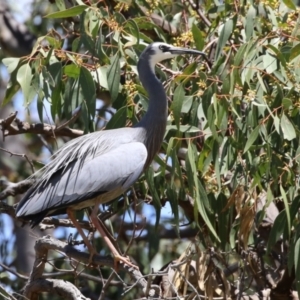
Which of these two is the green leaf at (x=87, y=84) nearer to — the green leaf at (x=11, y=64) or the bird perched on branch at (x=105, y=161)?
the bird perched on branch at (x=105, y=161)

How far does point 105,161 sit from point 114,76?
45 cm

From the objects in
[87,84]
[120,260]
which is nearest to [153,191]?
[120,260]

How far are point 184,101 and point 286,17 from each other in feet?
2.69

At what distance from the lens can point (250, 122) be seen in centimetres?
388

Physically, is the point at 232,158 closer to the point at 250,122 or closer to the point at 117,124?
the point at 250,122

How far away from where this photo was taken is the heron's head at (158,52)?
4199 millimetres

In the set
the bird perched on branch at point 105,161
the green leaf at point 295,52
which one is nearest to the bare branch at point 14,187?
the bird perched on branch at point 105,161

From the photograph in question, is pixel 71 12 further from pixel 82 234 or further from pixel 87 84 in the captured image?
pixel 82 234

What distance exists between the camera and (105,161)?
4.21 meters

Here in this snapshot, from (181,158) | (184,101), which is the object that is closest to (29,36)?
(181,158)

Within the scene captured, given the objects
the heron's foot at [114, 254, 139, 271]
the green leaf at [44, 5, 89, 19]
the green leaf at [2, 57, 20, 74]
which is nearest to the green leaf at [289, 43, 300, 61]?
the green leaf at [44, 5, 89, 19]

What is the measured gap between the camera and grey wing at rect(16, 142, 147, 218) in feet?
13.3

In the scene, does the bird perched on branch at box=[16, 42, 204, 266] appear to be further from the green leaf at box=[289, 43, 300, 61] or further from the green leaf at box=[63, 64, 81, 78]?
the green leaf at box=[289, 43, 300, 61]

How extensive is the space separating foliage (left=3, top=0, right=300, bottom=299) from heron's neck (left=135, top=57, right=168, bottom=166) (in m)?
0.06
